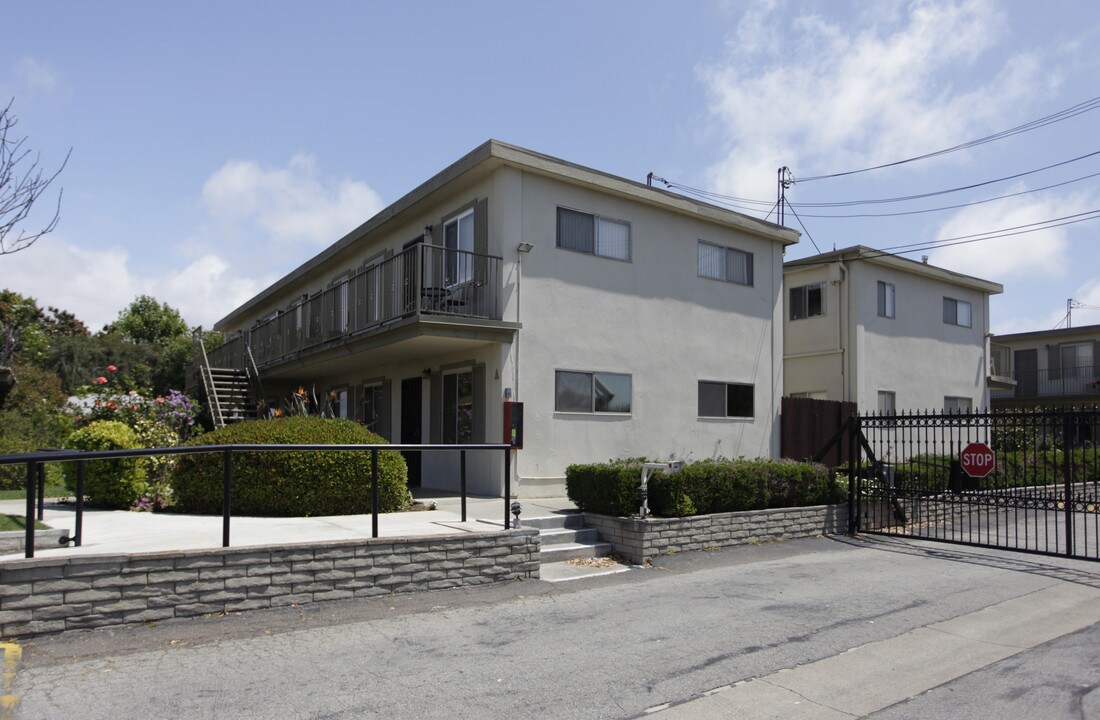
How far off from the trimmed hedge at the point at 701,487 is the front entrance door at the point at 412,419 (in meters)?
5.93

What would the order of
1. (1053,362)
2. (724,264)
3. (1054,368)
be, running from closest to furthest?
(724,264) < (1054,368) < (1053,362)

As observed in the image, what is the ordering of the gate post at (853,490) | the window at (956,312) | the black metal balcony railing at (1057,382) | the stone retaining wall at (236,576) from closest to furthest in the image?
the stone retaining wall at (236,576), the gate post at (853,490), the window at (956,312), the black metal balcony railing at (1057,382)

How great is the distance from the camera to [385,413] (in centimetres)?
1786

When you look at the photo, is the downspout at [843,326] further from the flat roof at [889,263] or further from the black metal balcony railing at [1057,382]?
the black metal balcony railing at [1057,382]

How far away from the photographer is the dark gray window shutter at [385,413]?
17703mm

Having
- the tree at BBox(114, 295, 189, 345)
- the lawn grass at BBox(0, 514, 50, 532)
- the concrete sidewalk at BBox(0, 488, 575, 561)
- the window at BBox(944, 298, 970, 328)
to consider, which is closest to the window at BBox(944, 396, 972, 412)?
the window at BBox(944, 298, 970, 328)

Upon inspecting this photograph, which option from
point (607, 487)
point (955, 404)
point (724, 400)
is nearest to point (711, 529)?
point (607, 487)

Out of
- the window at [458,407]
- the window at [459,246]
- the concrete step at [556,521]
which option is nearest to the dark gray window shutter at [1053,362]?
the window at [458,407]

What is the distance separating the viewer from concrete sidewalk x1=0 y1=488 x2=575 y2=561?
7062mm

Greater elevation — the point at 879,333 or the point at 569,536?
the point at 879,333

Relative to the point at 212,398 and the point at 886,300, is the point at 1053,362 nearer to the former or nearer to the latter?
the point at 886,300

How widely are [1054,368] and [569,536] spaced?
33047 mm

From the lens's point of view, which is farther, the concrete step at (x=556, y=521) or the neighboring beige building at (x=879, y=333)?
the neighboring beige building at (x=879, y=333)

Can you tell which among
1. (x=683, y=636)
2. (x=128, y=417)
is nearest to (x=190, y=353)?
(x=128, y=417)
